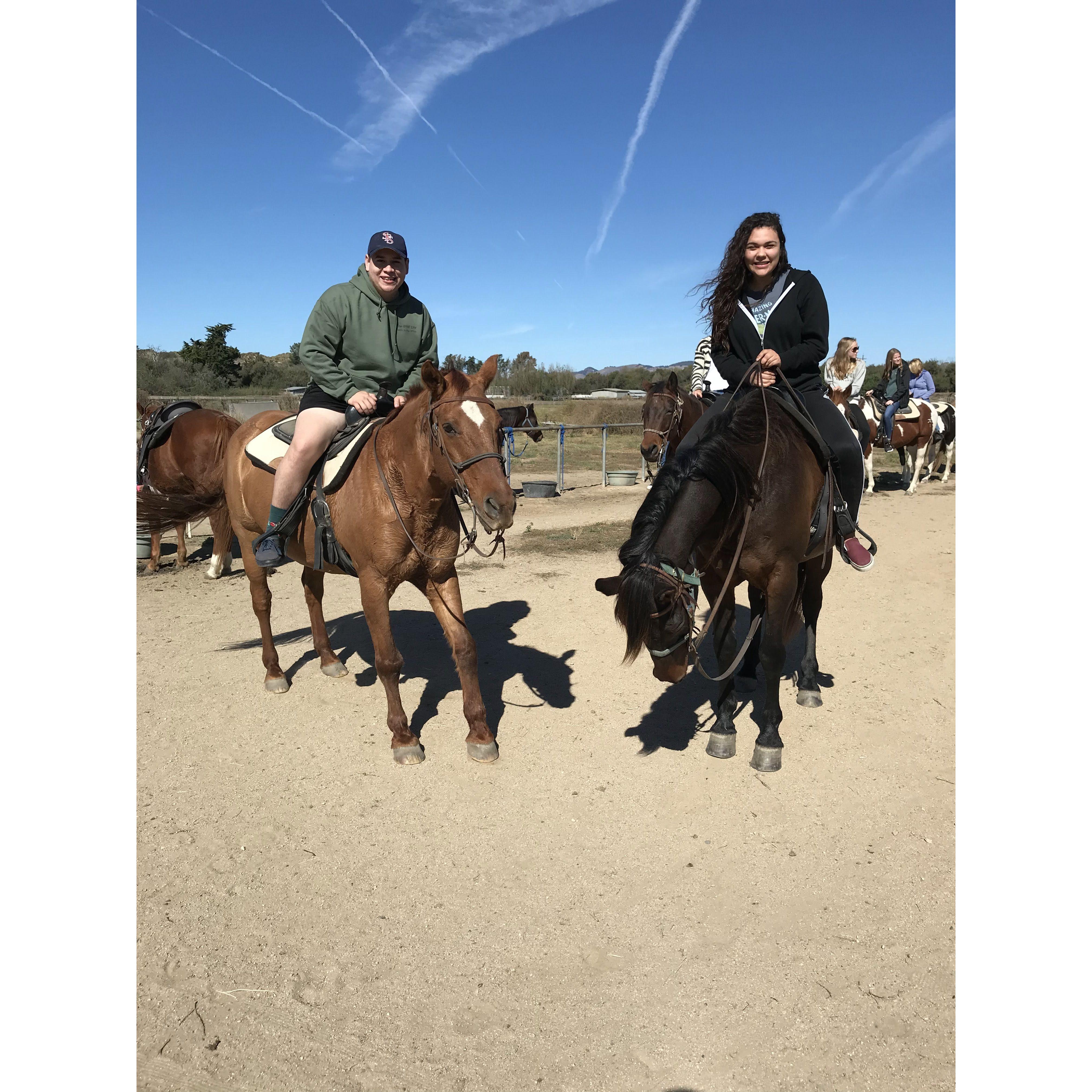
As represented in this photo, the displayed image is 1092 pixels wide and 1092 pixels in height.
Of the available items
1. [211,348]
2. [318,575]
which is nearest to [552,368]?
[211,348]

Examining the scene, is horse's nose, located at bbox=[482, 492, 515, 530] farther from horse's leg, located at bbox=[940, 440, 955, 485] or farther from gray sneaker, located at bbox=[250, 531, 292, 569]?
horse's leg, located at bbox=[940, 440, 955, 485]

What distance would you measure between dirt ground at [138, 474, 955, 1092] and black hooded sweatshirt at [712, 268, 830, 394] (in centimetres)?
218

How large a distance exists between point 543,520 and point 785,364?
794cm

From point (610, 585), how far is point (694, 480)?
2.19 ft

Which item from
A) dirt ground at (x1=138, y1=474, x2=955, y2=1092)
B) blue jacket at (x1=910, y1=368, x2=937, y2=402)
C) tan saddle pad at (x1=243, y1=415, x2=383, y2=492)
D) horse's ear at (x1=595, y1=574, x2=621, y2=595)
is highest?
blue jacket at (x1=910, y1=368, x2=937, y2=402)

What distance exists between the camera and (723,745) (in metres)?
4.04

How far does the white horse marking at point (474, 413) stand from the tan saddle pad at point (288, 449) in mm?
988

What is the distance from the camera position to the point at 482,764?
13.2 feet

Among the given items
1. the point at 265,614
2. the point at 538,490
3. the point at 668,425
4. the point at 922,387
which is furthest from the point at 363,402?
the point at 922,387

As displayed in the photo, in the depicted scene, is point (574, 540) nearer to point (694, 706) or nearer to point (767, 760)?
point (694, 706)

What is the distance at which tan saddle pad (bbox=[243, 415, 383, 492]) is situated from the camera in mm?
4160

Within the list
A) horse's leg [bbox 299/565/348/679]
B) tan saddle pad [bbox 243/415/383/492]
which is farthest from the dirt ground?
tan saddle pad [bbox 243/415/383/492]

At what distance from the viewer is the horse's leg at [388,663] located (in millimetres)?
3969

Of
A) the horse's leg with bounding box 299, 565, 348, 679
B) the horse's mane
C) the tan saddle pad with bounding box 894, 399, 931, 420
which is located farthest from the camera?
the tan saddle pad with bounding box 894, 399, 931, 420
